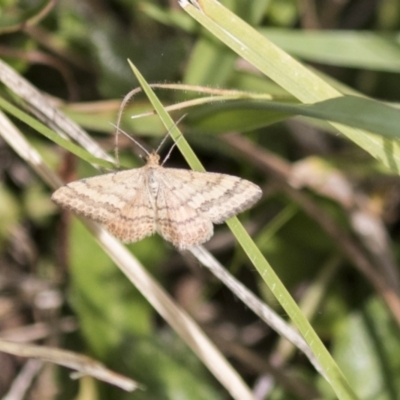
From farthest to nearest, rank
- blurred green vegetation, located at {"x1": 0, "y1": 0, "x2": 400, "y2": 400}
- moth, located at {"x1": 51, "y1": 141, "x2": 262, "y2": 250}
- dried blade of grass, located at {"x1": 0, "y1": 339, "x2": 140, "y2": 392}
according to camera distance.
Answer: blurred green vegetation, located at {"x1": 0, "y1": 0, "x2": 400, "y2": 400} → dried blade of grass, located at {"x1": 0, "y1": 339, "x2": 140, "y2": 392} → moth, located at {"x1": 51, "y1": 141, "x2": 262, "y2": 250}

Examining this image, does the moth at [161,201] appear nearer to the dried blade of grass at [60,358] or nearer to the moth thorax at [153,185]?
the moth thorax at [153,185]

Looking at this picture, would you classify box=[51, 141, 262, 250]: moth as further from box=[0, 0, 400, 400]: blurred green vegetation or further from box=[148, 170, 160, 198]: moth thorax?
box=[0, 0, 400, 400]: blurred green vegetation

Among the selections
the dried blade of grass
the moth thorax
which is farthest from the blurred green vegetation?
→ the dried blade of grass

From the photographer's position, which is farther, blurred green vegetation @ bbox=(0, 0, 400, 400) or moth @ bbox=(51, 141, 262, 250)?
blurred green vegetation @ bbox=(0, 0, 400, 400)

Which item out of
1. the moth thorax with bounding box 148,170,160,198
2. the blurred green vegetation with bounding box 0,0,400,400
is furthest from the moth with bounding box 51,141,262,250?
the blurred green vegetation with bounding box 0,0,400,400

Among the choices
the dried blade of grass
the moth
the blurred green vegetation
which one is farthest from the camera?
the blurred green vegetation

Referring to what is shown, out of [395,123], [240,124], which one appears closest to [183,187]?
[240,124]

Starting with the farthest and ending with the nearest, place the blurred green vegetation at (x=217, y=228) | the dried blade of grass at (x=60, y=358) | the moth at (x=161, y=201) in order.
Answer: the blurred green vegetation at (x=217, y=228) < the dried blade of grass at (x=60, y=358) < the moth at (x=161, y=201)

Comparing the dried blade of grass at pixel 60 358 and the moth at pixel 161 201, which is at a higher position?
the moth at pixel 161 201

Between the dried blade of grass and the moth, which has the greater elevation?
the moth

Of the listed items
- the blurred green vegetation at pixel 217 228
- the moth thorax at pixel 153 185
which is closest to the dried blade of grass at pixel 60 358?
the blurred green vegetation at pixel 217 228
